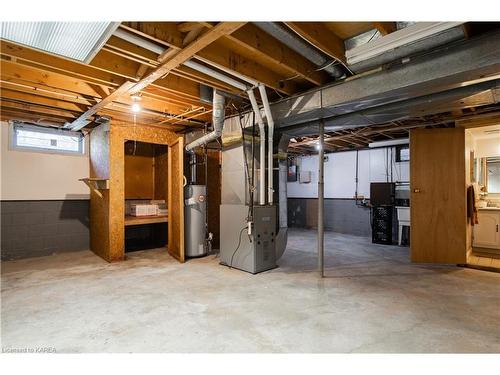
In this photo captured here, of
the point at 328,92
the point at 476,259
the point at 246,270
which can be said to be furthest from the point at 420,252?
the point at 328,92

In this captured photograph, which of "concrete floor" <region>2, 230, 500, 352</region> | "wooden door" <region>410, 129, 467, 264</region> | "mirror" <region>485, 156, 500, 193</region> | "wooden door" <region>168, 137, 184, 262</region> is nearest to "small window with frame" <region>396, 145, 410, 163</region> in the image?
"mirror" <region>485, 156, 500, 193</region>

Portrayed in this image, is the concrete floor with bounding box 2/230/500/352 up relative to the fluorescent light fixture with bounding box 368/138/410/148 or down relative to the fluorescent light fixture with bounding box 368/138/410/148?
down

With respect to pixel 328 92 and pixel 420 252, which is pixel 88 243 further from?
pixel 420 252

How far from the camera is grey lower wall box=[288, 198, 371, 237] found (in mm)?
7098

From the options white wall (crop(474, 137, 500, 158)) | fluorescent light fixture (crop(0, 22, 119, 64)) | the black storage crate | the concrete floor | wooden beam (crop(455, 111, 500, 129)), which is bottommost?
the concrete floor

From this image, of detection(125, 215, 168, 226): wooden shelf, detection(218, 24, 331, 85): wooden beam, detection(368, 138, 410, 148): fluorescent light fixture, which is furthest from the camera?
detection(368, 138, 410, 148): fluorescent light fixture

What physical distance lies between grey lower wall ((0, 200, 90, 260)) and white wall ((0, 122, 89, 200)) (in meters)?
0.15

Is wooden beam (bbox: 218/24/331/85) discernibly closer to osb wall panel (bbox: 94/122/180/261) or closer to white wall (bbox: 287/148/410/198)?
osb wall panel (bbox: 94/122/180/261)

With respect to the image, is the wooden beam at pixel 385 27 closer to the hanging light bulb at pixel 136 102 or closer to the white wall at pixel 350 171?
the hanging light bulb at pixel 136 102

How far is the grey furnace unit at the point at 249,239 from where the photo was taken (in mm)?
3643

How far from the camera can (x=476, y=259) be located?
4.34 metres

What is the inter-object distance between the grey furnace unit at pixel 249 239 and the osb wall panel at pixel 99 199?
2.05 meters

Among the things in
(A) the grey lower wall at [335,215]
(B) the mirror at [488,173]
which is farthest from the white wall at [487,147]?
(A) the grey lower wall at [335,215]

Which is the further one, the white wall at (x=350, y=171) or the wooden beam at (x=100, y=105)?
the white wall at (x=350, y=171)
